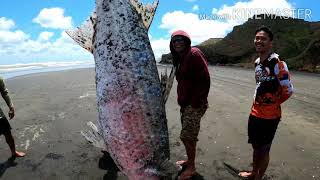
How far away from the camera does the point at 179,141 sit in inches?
286

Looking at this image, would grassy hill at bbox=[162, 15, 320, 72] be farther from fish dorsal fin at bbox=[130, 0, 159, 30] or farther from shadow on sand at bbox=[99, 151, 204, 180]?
fish dorsal fin at bbox=[130, 0, 159, 30]

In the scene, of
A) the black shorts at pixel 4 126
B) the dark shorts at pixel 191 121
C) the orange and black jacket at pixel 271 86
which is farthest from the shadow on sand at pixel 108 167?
the orange and black jacket at pixel 271 86

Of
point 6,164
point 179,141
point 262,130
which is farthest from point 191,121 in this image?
point 6,164

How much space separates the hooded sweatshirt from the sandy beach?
1240 millimetres

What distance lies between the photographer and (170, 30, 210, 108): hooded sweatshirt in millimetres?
5039

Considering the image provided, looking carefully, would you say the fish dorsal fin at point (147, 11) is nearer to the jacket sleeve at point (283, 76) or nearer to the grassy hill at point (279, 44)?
the jacket sleeve at point (283, 76)

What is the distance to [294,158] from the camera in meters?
Result: 6.38

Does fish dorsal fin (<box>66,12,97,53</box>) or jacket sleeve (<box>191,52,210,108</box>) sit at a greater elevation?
fish dorsal fin (<box>66,12,97,53</box>)

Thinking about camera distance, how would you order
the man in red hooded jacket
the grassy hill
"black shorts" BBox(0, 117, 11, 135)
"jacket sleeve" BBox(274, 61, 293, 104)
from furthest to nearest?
1. the grassy hill
2. "black shorts" BBox(0, 117, 11, 135)
3. the man in red hooded jacket
4. "jacket sleeve" BBox(274, 61, 293, 104)

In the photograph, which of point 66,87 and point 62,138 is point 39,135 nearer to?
point 62,138

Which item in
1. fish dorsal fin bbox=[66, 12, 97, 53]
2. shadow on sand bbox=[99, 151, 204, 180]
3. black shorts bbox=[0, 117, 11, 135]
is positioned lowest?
shadow on sand bbox=[99, 151, 204, 180]

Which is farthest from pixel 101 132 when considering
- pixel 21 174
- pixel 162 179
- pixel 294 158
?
pixel 294 158

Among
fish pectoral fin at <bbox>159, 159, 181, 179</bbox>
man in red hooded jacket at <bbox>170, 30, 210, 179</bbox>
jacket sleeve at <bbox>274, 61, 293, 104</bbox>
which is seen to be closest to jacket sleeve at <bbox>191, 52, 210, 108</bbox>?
man in red hooded jacket at <bbox>170, 30, 210, 179</bbox>

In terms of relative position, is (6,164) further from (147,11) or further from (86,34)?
(147,11)
